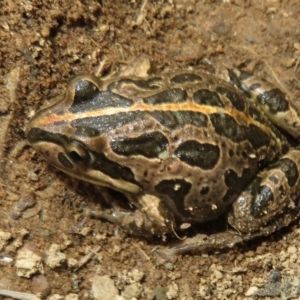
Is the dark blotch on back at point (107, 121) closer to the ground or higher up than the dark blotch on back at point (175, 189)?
higher up

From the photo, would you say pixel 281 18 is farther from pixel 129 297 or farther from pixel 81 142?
pixel 129 297

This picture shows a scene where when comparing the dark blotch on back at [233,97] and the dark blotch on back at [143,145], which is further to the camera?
the dark blotch on back at [233,97]

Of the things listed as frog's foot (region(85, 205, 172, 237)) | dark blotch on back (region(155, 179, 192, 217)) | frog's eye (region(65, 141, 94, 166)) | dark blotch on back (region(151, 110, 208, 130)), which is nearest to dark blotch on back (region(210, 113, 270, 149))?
dark blotch on back (region(151, 110, 208, 130))

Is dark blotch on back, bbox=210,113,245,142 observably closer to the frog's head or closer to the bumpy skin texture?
the bumpy skin texture

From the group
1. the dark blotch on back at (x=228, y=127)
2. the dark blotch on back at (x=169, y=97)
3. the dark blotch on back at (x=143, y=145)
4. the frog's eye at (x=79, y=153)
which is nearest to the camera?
the frog's eye at (x=79, y=153)

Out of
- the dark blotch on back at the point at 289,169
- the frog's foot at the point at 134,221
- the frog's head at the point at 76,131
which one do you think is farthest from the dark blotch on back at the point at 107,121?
the dark blotch on back at the point at 289,169

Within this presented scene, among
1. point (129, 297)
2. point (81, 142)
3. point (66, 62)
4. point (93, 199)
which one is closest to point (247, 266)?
point (129, 297)

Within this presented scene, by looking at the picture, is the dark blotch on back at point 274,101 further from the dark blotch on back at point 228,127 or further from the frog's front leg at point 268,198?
the dark blotch on back at point 228,127

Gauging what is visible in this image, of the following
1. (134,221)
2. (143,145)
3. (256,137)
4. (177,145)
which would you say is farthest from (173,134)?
(134,221)

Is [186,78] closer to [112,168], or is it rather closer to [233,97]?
[233,97]
